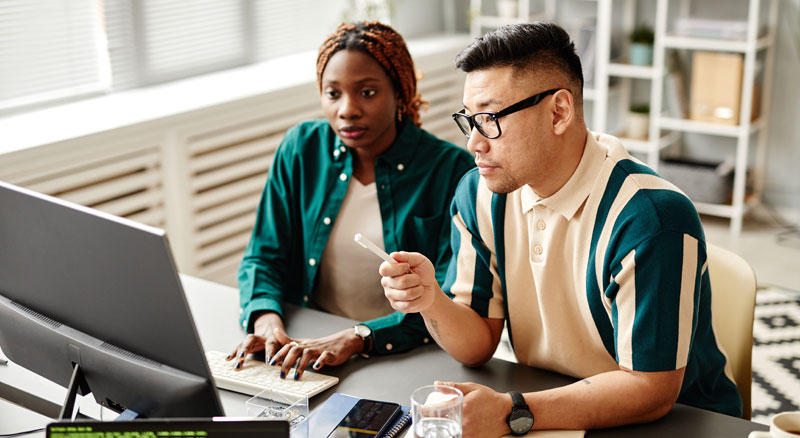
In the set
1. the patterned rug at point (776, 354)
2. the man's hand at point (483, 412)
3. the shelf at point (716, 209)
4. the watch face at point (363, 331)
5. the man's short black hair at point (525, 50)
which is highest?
the man's short black hair at point (525, 50)

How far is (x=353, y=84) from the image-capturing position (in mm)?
1978

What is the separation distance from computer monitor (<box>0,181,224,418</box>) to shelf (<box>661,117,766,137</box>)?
3.45 metres

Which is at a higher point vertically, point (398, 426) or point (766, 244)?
point (398, 426)

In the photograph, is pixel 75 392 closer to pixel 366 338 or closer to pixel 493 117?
pixel 366 338

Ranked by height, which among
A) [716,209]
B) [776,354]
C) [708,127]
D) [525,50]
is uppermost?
[525,50]

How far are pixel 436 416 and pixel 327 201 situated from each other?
93 cm

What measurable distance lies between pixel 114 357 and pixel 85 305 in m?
0.09

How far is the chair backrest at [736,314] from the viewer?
163 cm

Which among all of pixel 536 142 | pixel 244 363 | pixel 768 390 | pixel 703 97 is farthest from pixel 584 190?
pixel 703 97

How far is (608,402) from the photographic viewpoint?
134 centimetres

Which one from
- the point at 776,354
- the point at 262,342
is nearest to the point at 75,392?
the point at 262,342

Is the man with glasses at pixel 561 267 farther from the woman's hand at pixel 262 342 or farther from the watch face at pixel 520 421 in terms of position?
the woman's hand at pixel 262 342

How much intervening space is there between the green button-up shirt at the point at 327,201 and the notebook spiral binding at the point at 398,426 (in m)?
0.55

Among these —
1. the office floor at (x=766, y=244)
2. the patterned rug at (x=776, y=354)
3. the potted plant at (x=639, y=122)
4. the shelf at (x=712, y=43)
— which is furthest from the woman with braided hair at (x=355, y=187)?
the potted plant at (x=639, y=122)
